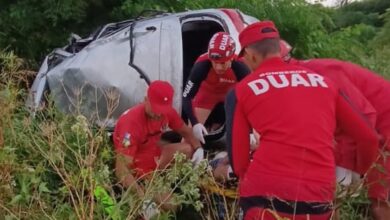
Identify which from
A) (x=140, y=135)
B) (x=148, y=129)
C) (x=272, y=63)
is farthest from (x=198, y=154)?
(x=272, y=63)

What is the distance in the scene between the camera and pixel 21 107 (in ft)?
17.9

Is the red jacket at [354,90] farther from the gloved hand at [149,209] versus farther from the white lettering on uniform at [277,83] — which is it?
the gloved hand at [149,209]

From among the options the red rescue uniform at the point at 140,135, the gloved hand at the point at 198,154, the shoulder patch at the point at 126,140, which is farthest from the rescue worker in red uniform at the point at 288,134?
the gloved hand at the point at 198,154

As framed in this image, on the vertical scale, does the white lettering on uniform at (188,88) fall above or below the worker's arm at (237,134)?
below

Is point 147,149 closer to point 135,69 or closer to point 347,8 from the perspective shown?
point 135,69

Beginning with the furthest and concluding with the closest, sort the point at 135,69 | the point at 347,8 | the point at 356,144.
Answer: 1. the point at 347,8
2. the point at 135,69
3. the point at 356,144

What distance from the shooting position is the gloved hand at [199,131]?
570 centimetres

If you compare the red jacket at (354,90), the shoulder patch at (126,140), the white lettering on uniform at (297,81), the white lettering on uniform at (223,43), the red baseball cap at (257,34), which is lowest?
the shoulder patch at (126,140)

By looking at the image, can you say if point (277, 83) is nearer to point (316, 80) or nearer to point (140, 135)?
point (316, 80)

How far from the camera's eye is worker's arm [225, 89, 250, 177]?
11.8 feet

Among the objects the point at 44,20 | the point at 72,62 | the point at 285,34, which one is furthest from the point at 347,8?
the point at 72,62

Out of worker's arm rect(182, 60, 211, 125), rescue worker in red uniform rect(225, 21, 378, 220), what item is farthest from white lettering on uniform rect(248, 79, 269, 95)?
worker's arm rect(182, 60, 211, 125)

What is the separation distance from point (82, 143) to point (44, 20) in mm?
4558

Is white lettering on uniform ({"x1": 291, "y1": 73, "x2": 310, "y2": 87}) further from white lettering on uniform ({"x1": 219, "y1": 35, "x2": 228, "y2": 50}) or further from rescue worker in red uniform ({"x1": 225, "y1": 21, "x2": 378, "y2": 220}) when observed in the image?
white lettering on uniform ({"x1": 219, "y1": 35, "x2": 228, "y2": 50})
